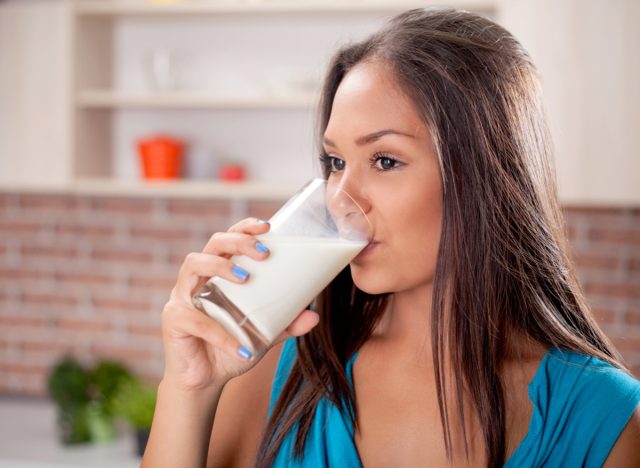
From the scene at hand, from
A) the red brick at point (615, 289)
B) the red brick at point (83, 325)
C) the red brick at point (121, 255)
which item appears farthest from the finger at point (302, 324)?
the red brick at point (83, 325)

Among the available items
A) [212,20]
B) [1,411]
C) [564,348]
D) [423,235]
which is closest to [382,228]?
[423,235]

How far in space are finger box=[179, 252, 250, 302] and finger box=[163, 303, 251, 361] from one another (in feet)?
0.07

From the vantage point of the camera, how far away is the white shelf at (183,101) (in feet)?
10.1

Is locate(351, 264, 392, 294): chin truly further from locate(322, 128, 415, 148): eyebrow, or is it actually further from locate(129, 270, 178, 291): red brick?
locate(129, 270, 178, 291): red brick

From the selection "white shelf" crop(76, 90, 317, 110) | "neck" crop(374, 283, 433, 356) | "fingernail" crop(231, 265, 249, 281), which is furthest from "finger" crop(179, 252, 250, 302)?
"white shelf" crop(76, 90, 317, 110)

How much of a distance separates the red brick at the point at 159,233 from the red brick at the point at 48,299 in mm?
425

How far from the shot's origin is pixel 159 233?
357 cm

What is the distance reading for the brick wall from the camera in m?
3.56

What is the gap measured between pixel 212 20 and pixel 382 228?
2.34 meters

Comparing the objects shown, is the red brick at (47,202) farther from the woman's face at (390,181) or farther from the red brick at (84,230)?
the woman's face at (390,181)

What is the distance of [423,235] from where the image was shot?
1330 millimetres

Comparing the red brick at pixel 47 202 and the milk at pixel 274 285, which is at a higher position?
the milk at pixel 274 285

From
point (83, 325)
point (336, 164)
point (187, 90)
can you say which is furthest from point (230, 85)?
point (336, 164)

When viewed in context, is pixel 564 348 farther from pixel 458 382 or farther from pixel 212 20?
pixel 212 20
